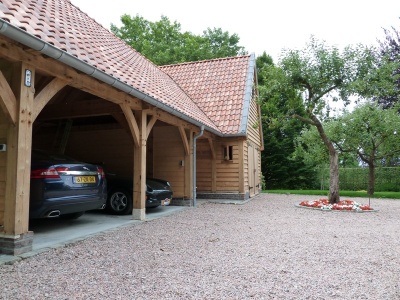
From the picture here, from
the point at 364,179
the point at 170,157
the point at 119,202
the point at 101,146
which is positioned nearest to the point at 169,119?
the point at 119,202

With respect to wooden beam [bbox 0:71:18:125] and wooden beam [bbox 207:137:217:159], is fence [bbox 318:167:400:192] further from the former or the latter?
wooden beam [bbox 0:71:18:125]

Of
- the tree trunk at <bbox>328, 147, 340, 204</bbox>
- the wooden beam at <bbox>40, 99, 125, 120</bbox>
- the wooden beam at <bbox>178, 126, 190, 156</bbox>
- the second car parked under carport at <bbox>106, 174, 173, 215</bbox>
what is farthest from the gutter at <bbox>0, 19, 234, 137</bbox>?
the tree trunk at <bbox>328, 147, 340, 204</bbox>

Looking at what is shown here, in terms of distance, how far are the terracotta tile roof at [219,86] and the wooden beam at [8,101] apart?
836 centimetres

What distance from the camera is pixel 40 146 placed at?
10906mm

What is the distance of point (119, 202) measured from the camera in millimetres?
7730

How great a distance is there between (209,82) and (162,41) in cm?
1605

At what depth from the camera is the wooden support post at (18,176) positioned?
388cm

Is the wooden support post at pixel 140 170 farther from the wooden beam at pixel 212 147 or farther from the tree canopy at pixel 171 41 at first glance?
the tree canopy at pixel 171 41

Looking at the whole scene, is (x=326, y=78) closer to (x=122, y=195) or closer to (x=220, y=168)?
(x=220, y=168)

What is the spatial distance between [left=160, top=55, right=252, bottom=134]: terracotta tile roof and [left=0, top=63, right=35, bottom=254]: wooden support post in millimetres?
8265

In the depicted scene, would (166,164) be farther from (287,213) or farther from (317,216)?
(317,216)

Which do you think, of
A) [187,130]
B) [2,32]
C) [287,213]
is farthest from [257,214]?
[2,32]

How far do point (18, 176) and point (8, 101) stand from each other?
875 mm

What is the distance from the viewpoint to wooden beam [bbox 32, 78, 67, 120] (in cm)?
418
